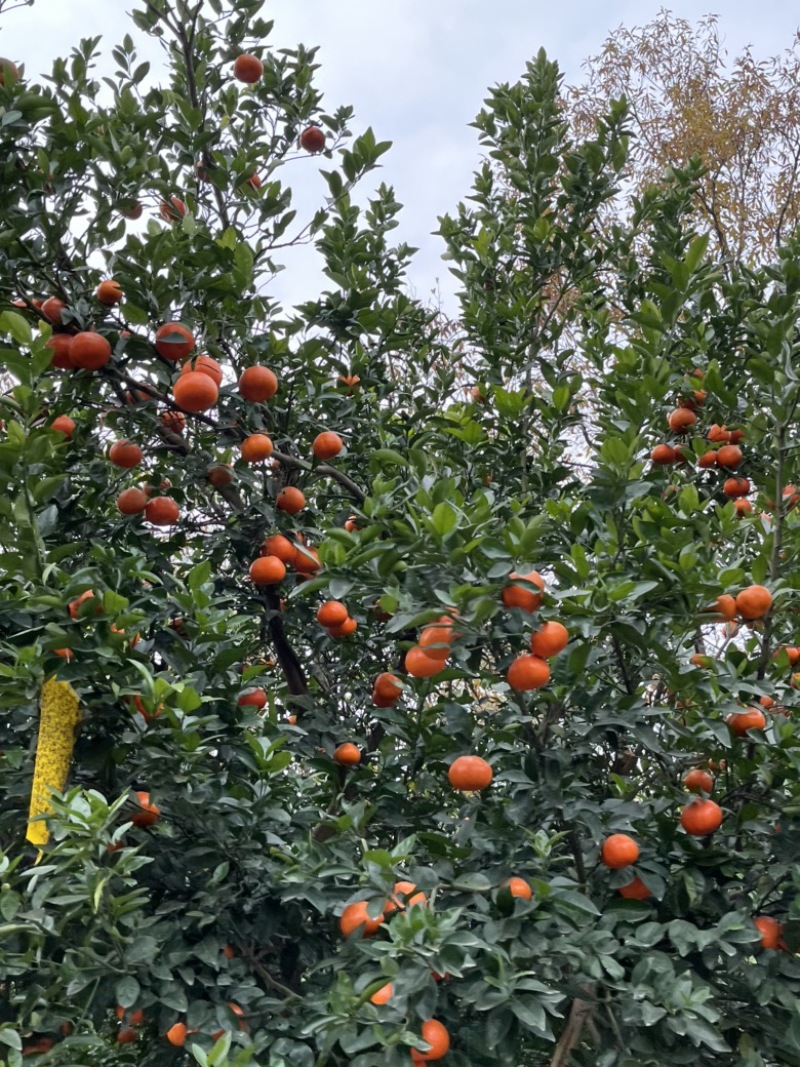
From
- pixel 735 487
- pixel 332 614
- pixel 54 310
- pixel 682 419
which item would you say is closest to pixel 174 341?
pixel 54 310

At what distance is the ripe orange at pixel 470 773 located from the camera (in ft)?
7.25

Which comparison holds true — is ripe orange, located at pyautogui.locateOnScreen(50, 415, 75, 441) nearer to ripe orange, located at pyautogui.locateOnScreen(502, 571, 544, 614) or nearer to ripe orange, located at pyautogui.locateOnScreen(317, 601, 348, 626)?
ripe orange, located at pyautogui.locateOnScreen(317, 601, 348, 626)

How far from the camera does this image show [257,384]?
9.52 ft

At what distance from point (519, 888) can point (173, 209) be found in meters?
2.23

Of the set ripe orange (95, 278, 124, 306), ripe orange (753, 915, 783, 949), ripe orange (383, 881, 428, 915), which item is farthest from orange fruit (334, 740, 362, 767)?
ripe orange (95, 278, 124, 306)

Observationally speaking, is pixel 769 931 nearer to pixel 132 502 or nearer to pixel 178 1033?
pixel 178 1033

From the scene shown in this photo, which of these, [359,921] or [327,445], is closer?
[359,921]

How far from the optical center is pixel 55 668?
2.10 metres

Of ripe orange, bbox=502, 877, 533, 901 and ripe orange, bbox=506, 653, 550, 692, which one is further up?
ripe orange, bbox=506, 653, 550, 692

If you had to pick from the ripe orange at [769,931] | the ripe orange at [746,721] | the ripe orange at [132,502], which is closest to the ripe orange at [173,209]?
the ripe orange at [132,502]

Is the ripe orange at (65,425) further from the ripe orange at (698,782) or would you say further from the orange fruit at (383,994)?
the ripe orange at (698,782)

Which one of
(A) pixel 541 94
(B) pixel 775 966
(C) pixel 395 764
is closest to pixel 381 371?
(A) pixel 541 94

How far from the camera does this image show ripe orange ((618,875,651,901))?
2.34 m

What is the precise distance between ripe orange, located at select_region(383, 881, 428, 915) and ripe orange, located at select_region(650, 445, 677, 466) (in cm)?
191
